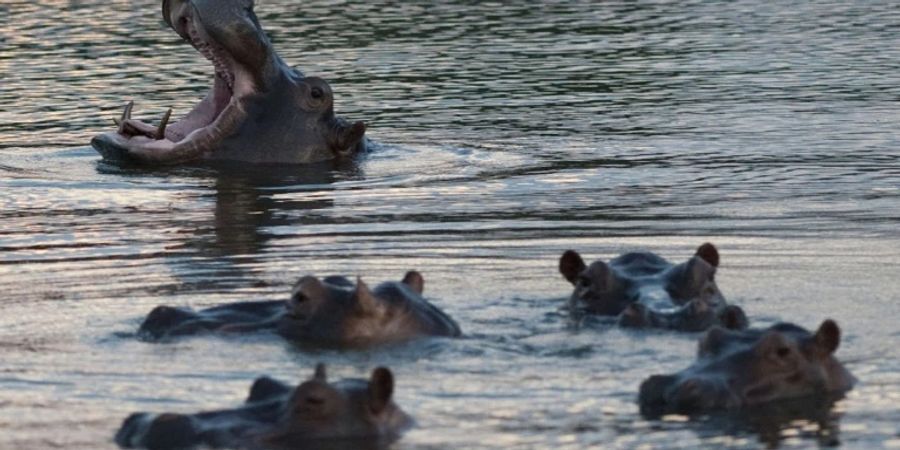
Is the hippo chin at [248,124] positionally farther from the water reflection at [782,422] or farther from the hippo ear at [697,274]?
the water reflection at [782,422]

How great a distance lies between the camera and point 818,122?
16938mm

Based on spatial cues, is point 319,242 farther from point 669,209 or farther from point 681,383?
point 681,383

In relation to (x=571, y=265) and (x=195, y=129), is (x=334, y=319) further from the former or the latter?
(x=195, y=129)

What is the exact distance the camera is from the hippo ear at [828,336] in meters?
7.77

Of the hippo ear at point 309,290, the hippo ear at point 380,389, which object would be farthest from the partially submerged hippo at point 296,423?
the hippo ear at point 309,290

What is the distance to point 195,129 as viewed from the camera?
621 inches

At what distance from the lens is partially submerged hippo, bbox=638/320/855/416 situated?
296 inches

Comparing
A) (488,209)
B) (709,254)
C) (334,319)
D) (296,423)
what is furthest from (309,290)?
(488,209)

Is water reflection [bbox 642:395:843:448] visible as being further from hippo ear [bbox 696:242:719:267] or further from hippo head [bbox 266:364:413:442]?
hippo ear [bbox 696:242:719:267]

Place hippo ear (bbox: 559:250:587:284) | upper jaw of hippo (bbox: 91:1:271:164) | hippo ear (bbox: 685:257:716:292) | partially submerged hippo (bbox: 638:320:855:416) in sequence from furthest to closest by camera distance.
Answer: upper jaw of hippo (bbox: 91:1:271:164)
hippo ear (bbox: 559:250:587:284)
hippo ear (bbox: 685:257:716:292)
partially submerged hippo (bbox: 638:320:855:416)

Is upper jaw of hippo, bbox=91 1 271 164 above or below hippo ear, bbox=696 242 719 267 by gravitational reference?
below

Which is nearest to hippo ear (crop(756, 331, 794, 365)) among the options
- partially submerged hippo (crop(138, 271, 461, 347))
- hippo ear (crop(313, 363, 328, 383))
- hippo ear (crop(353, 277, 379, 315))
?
partially submerged hippo (crop(138, 271, 461, 347))

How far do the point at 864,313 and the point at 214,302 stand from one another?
2927mm

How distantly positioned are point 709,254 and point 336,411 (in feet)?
9.81
